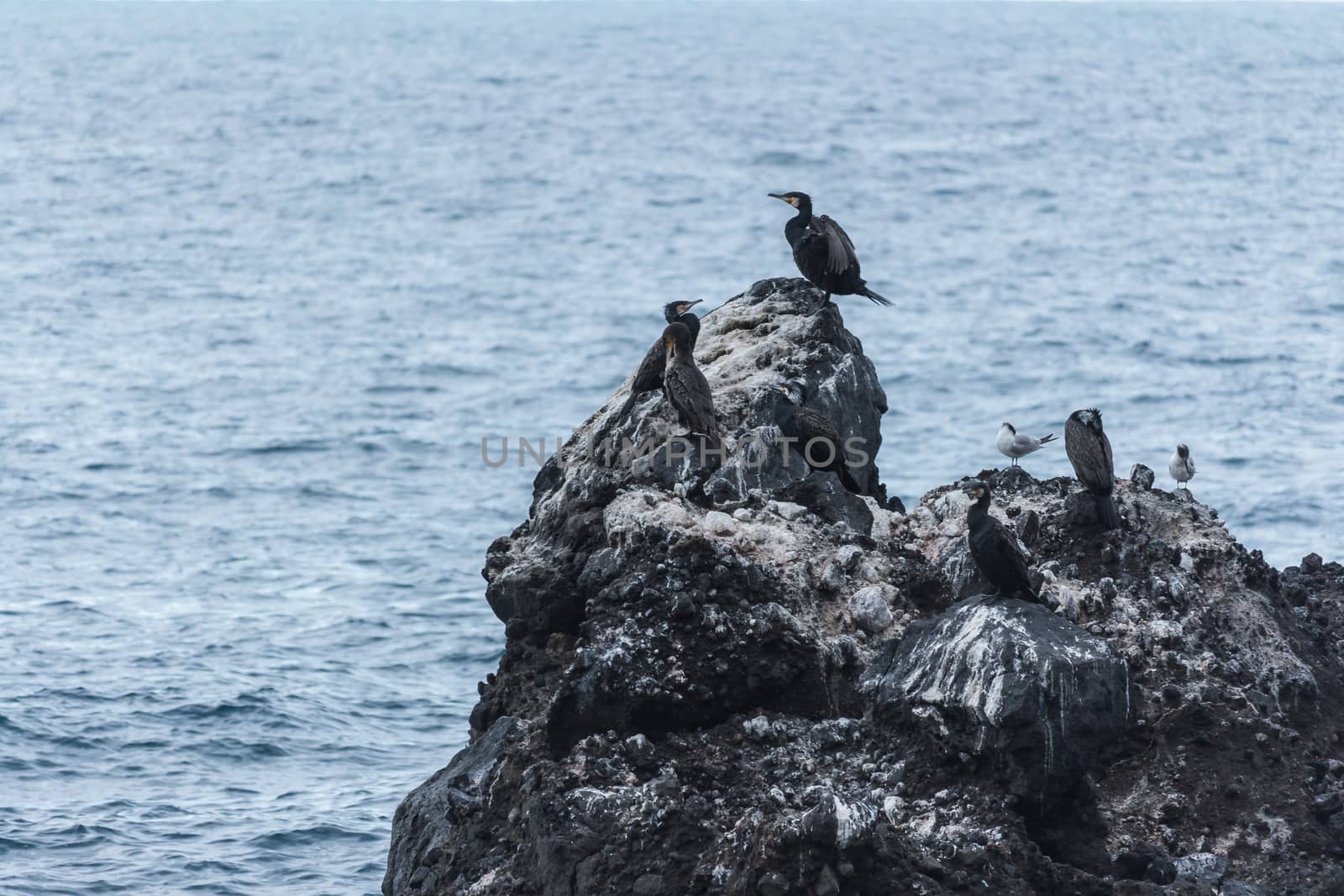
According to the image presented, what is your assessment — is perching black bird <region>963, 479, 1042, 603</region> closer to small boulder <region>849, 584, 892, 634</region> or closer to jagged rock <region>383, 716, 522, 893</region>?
small boulder <region>849, 584, 892, 634</region>

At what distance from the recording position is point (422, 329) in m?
52.5

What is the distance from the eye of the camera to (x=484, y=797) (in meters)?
13.0

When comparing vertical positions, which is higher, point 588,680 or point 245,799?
point 588,680

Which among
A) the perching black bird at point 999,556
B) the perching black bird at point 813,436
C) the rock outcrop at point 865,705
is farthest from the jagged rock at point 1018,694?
the perching black bird at point 813,436

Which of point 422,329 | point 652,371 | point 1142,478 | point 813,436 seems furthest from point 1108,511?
point 422,329

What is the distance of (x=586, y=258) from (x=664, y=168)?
762 inches

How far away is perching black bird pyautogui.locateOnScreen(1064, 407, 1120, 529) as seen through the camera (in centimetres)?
1352

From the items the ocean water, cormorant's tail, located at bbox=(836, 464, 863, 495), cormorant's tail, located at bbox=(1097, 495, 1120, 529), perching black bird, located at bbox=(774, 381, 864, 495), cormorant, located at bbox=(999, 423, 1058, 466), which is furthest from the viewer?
the ocean water

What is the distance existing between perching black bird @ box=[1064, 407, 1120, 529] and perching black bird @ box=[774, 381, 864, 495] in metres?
1.84

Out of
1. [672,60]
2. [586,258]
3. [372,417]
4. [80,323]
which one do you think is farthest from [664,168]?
[672,60]

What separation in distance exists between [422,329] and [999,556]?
136 feet

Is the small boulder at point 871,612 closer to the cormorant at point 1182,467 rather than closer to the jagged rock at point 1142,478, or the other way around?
the jagged rock at point 1142,478

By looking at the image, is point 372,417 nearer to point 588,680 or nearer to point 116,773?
point 116,773

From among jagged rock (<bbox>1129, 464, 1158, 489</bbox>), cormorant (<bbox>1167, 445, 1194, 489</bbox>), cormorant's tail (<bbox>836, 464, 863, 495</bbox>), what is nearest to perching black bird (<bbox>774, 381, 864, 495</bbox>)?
cormorant's tail (<bbox>836, 464, 863, 495</bbox>)
